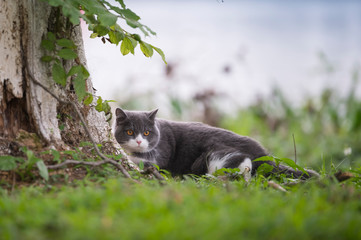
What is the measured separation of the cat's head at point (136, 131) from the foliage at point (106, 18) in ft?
4.72

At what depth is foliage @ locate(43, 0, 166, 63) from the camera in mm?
2072

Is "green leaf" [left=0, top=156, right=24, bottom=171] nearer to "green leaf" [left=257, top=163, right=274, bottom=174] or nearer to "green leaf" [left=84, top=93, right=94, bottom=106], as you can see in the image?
"green leaf" [left=84, top=93, right=94, bottom=106]

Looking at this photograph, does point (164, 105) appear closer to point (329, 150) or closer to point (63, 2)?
point (329, 150)

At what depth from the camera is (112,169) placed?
2.42 meters

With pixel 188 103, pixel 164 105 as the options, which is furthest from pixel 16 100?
pixel 188 103

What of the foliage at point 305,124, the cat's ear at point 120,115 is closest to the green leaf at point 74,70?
the cat's ear at point 120,115

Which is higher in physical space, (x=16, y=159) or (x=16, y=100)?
(x=16, y=100)

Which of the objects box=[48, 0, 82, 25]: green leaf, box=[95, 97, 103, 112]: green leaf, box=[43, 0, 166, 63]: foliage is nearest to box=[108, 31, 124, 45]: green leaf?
box=[43, 0, 166, 63]: foliage

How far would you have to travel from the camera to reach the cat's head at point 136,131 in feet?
13.6

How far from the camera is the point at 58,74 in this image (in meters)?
Answer: 2.43

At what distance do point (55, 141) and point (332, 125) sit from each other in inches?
238

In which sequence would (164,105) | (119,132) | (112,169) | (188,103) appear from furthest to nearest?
(188,103)
(164,105)
(119,132)
(112,169)

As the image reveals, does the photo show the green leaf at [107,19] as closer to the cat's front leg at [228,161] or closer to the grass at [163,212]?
the grass at [163,212]

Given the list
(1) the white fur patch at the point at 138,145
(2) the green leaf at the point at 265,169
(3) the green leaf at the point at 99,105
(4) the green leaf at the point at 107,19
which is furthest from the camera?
(1) the white fur patch at the point at 138,145
